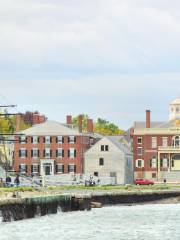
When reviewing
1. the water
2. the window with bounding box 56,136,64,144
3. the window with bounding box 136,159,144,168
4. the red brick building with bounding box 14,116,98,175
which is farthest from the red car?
the water

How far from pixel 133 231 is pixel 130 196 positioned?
145 feet

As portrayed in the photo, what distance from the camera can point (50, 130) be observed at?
543 feet

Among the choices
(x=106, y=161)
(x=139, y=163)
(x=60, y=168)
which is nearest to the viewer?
(x=60, y=168)

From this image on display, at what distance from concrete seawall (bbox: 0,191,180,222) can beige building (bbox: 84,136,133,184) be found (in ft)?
121

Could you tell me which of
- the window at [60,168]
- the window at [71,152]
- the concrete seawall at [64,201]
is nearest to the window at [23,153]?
the window at [60,168]

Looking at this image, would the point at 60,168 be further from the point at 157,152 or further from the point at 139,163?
the point at 157,152

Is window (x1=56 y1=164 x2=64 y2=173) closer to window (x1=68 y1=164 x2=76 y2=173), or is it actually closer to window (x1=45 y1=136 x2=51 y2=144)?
window (x1=68 y1=164 x2=76 y2=173)

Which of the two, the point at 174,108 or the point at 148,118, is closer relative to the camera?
the point at 148,118

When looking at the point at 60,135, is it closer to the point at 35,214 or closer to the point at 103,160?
the point at 103,160

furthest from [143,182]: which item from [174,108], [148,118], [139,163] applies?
[174,108]

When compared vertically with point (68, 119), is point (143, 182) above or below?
below

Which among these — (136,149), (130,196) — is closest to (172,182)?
(136,149)

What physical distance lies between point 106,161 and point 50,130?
907 cm

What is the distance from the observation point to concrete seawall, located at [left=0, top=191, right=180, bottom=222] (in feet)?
270
